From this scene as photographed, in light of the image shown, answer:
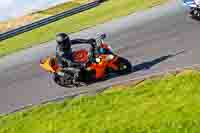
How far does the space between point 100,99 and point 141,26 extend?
9254mm

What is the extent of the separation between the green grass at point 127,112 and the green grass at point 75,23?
35.6ft

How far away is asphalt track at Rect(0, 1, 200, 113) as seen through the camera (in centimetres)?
1866

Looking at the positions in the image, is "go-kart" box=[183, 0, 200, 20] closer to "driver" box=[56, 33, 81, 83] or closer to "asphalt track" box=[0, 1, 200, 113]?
"asphalt track" box=[0, 1, 200, 113]

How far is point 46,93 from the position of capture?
1872 cm

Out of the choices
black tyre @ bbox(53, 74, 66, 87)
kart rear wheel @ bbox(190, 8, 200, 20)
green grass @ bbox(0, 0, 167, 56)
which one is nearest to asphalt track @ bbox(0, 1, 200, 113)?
black tyre @ bbox(53, 74, 66, 87)

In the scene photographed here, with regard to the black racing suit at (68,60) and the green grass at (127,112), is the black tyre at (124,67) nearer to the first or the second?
the black racing suit at (68,60)

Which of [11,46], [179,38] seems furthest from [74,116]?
[11,46]

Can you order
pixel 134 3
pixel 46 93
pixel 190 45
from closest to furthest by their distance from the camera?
pixel 46 93 → pixel 190 45 → pixel 134 3

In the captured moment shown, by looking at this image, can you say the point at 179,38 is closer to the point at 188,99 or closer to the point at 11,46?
the point at 188,99

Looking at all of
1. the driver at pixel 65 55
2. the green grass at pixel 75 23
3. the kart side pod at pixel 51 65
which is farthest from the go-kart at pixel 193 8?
the kart side pod at pixel 51 65

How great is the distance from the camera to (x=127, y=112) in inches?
588

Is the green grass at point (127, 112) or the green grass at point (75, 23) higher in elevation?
the green grass at point (127, 112)

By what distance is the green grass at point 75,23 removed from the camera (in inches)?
1107

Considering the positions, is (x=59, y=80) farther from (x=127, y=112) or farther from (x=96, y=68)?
(x=127, y=112)
